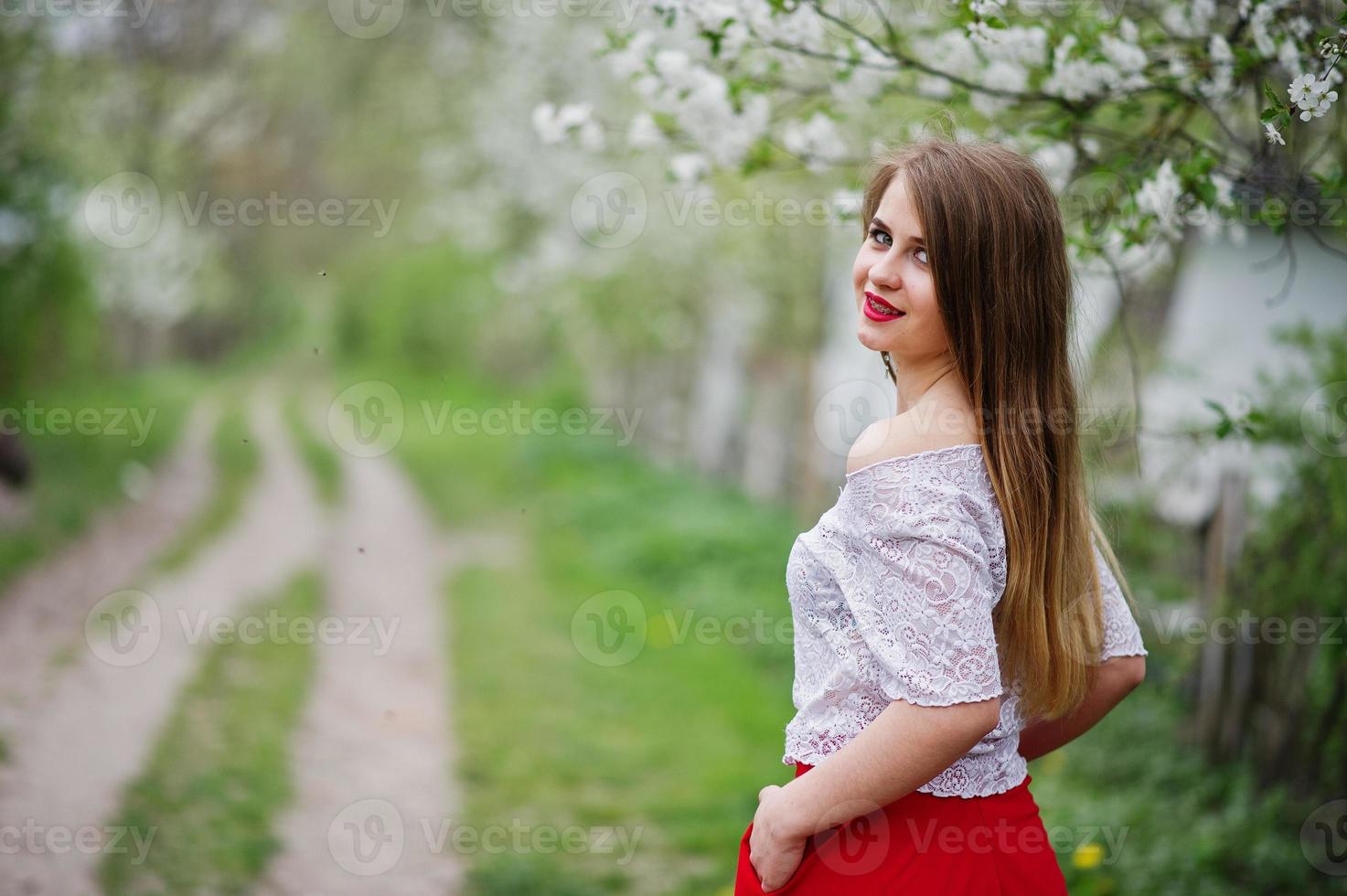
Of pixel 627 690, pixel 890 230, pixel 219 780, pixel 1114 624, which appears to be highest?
pixel 890 230

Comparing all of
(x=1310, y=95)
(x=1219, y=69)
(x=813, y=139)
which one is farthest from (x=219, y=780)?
(x=1310, y=95)

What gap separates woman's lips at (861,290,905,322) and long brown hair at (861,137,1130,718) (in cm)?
9

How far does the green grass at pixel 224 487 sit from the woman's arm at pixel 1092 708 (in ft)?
21.9

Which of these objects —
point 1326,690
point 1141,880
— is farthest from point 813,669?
point 1326,690

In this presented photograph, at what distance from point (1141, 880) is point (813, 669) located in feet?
9.87

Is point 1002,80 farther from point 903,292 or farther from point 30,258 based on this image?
point 30,258

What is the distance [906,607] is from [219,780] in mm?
4634

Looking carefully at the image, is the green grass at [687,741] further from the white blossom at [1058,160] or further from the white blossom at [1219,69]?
the white blossom at [1219,69]

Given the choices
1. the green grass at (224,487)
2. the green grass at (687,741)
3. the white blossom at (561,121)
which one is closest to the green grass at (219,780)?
the green grass at (687,741)

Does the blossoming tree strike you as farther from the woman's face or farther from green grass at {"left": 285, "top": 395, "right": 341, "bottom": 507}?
green grass at {"left": 285, "top": 395, "right": 341, "bottom": 507}

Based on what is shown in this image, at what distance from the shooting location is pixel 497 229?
1452 cm

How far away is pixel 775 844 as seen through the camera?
1884 millimetres

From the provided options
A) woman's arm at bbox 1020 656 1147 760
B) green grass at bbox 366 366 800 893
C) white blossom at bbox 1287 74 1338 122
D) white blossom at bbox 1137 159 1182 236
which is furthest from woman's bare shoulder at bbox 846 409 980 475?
green grass at bbox 366 366 800 893

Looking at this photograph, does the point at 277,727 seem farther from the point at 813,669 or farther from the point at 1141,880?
the point at 813,669
